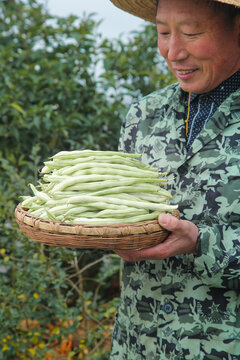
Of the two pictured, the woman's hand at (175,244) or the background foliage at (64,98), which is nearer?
the woman's hand at (175,244)

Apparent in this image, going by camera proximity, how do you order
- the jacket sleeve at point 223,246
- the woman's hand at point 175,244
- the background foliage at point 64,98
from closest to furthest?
the woman's hand at point 175,244 < the jacket sleeve at point 223,246 < the background foliage at point 64,98

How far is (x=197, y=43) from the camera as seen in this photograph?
7.39 ft

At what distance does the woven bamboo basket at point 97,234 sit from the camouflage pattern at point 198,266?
30 centimetres

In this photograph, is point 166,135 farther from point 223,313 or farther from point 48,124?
point 48,124

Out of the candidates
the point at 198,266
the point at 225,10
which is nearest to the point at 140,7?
the point at 225,10

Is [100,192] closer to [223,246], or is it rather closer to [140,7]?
[223,246]

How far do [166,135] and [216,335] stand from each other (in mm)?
1058

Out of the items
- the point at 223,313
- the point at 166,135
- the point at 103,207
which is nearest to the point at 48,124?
the point at 166,135

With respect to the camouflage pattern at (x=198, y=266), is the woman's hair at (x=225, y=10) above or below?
above

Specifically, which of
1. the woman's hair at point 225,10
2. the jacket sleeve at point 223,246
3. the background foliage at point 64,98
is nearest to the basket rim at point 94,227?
the jacket sleeve at point 223,246

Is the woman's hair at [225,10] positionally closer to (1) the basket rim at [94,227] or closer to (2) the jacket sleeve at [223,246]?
(2) the jacket sleeve at [223,246]

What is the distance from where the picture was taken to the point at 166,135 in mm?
2561

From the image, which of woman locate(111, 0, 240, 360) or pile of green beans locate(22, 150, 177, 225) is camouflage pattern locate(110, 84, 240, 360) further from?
pile of green beans locate(22, 150, 177, 225)

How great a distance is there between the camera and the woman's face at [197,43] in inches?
88.6
